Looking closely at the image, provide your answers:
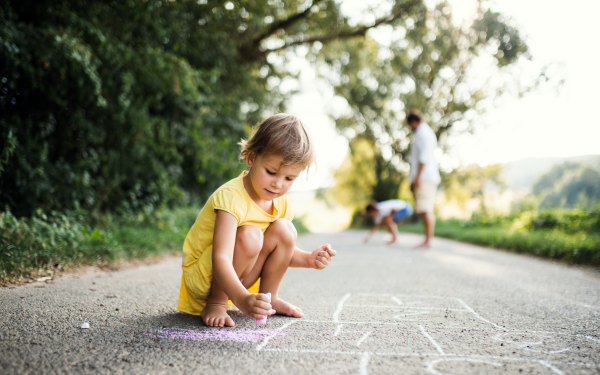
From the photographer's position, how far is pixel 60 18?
3514 millimetres

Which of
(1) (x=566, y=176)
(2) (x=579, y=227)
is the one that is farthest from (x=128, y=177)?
(1) (x=566, y=176)

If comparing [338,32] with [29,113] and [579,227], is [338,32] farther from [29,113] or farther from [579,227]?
[29,113]

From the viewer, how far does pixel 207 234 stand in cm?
177

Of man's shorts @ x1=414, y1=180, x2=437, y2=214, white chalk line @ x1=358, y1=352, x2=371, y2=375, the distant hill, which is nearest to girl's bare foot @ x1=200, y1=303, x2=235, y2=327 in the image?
white chalk line @ x1=358, y1=352, x2=371, y2=375

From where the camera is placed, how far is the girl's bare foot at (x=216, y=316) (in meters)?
1.69

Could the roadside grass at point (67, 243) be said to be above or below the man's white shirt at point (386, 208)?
below

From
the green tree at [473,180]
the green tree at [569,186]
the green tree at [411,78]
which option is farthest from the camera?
the green tree at [473,180]

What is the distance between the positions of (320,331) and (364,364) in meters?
0.39

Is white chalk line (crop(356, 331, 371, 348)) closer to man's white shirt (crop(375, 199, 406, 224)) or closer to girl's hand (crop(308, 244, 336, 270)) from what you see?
girl's hand (crop(308, 244, 336, 270))

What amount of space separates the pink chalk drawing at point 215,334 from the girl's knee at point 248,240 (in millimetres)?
337

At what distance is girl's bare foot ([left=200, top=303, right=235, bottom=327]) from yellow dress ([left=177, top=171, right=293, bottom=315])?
0.22 feet

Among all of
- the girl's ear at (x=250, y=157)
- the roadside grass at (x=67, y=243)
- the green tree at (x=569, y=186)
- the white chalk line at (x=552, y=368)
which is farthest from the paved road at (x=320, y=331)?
the green tree at (x=569, y=186)

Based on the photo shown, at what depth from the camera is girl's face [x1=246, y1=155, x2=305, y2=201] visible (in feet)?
5.57

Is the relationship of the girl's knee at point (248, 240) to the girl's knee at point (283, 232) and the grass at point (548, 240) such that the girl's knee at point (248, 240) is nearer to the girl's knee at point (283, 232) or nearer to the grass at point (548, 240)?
the girl's knee at point (283, 232)
